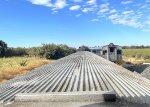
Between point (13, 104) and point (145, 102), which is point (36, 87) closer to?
point (13, 104)

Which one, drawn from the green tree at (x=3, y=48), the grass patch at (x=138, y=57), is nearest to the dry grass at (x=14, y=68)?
the grass patch at (x=138, y=57)

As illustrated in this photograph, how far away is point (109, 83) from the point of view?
25.4 feet

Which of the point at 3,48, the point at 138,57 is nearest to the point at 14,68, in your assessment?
the point at 3,48

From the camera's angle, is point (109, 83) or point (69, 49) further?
point (69, 49)

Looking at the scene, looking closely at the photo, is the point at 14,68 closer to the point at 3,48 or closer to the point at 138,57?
the point at 3,48

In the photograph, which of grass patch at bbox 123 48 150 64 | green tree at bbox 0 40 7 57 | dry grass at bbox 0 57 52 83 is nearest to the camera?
dry grass at bbox 0 57 52 83

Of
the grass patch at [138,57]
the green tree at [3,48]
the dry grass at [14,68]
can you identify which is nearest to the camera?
the dry grass at [14,68]

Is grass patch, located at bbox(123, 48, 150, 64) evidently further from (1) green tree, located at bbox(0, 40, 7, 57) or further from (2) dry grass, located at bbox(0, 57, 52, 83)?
(1) green tree, located at bbox(0, 40, 7, 57)

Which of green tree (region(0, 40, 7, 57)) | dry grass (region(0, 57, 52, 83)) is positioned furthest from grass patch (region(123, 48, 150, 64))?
green tree (region(0, 40, 7, 57))

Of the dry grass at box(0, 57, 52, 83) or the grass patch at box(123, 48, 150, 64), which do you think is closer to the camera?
the dry grass at box(0, 57, 52, 83)

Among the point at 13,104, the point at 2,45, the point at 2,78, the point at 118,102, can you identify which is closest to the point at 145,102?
the point at 118,102

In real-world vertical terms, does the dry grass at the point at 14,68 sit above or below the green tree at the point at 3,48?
below

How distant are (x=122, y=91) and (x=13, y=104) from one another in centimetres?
242

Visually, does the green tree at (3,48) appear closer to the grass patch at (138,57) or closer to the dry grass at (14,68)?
the dry grass at (14,68)
